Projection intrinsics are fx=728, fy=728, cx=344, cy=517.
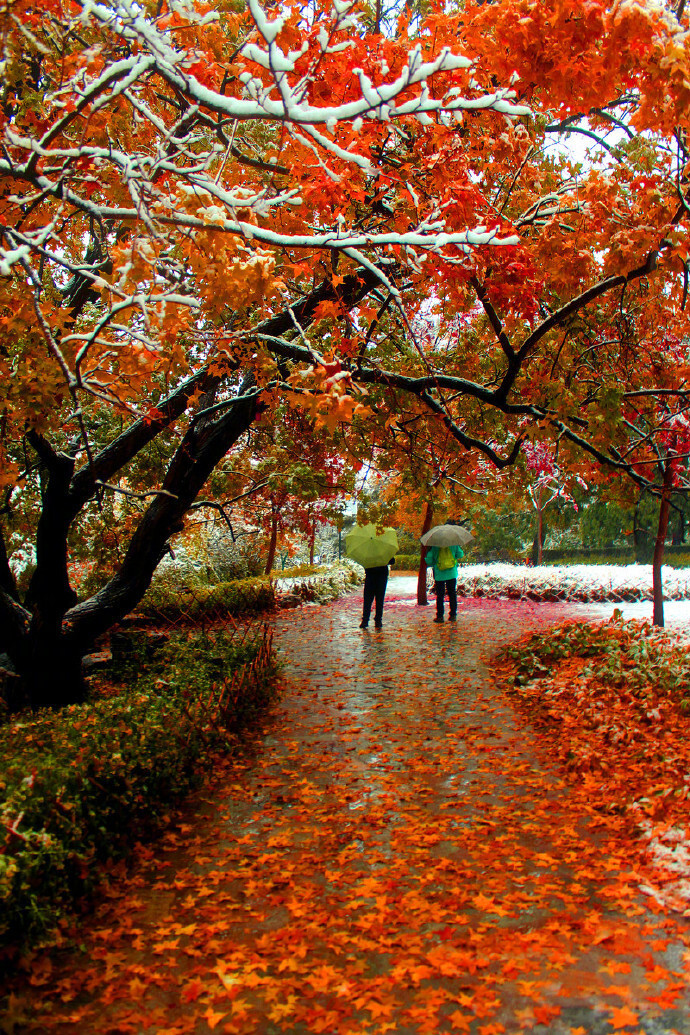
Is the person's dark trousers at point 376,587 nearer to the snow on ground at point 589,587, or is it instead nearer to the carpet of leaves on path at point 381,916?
the snow on ground at point 589,587

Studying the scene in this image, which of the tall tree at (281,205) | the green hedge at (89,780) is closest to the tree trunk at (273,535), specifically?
the tall tree at (281,205)

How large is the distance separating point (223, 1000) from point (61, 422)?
359 centimetres

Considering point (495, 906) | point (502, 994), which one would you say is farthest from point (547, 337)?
point (502, 994)

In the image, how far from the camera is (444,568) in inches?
523

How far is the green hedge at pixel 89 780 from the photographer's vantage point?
119 inches

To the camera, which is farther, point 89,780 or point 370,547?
point 370,547

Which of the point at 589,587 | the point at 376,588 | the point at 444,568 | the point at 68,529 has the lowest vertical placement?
the point at 589,587

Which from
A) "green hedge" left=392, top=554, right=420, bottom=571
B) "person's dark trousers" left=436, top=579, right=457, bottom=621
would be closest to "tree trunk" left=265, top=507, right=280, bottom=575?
"person's dark trousers" left=436, top=579, right=457, bottom=621

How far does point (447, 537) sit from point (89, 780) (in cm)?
952

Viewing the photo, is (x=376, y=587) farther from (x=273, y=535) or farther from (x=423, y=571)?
(x=273, y=535)

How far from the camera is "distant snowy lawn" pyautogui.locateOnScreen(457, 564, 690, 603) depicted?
52.6 ft

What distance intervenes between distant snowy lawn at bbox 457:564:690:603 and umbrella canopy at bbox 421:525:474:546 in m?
5.22

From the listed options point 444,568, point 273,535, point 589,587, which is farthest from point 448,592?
point 273,535

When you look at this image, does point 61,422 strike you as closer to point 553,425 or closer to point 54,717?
point 54,717
